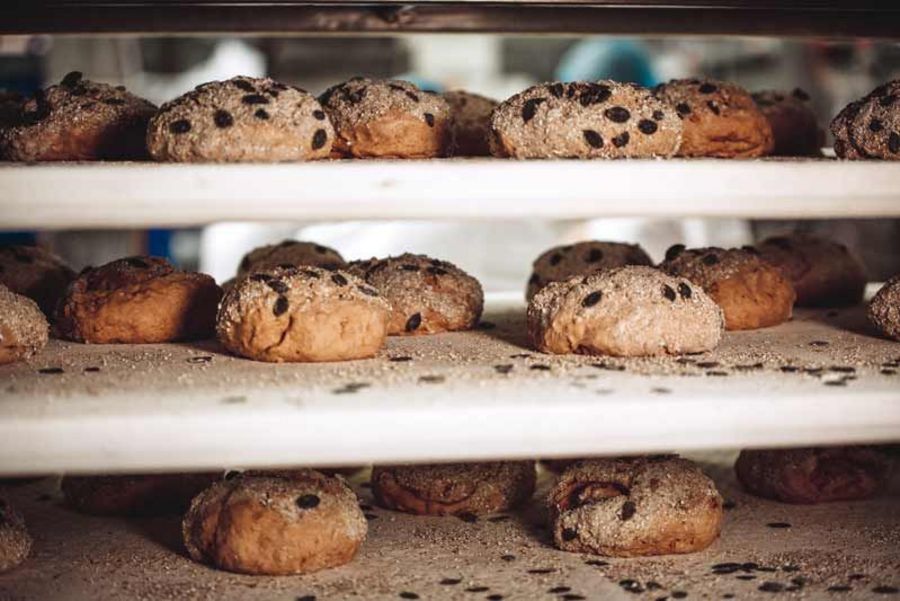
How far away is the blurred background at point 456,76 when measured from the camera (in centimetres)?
470

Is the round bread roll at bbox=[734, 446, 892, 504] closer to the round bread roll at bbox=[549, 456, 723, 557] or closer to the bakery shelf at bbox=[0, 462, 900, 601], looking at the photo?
the bakery shelf at bbox=[0, 462, 900, 601]

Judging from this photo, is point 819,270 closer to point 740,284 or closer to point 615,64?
point 740,284

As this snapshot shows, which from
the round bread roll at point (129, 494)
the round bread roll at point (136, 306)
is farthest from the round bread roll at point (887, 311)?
the round bread roll at point (129, 494)

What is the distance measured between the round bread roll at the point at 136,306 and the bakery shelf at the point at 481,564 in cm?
40

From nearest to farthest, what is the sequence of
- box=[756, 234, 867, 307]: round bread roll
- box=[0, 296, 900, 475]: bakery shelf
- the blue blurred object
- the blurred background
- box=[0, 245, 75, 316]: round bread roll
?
box=[0, 296, 900, 475]: bakery shelf
box=[0, 245, 75, 316]: round bread roll
box=[756, 234, 867, 307]: round bread roll
the blurred background
the blue blurred object

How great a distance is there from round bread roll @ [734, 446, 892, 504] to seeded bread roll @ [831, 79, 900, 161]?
26.6 inches

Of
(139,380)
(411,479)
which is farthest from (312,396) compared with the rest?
(411,479)

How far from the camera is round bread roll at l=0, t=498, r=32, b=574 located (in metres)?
2.04

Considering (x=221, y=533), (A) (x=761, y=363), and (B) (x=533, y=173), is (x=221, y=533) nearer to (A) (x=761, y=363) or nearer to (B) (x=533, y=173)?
(B) (x=533, y=173)

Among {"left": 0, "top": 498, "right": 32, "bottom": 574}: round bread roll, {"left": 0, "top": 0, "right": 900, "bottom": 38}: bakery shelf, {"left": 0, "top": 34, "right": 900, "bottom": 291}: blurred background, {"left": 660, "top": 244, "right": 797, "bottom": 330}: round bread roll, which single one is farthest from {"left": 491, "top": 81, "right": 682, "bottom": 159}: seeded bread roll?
{"left": 0, "top": 34, "right": 900, "bottom": 291}: blurred background

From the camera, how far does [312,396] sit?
5.71 ft

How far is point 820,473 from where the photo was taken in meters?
2.46

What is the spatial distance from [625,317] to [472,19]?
840 mm

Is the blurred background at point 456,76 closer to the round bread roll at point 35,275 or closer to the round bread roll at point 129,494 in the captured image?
the round bread roll at point 35,275
